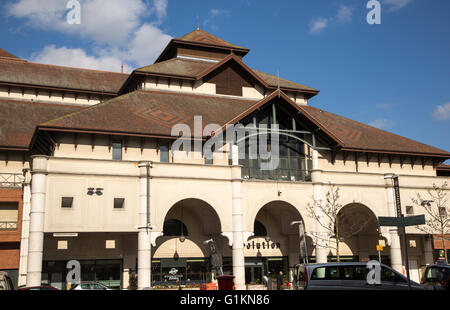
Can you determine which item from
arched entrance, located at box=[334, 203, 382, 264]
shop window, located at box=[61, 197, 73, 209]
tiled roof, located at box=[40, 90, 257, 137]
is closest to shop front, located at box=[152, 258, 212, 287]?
shop window, located at box=[61, 197, 73, 209]

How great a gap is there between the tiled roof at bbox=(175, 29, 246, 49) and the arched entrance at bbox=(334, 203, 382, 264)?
62.6ft

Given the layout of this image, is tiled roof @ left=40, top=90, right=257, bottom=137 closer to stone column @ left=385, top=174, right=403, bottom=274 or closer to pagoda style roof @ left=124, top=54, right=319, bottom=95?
pagoda style roof @ left=124, top=54, right=319, bottom=95

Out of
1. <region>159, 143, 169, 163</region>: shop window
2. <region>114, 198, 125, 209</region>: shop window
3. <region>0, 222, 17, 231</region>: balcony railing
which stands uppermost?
<region>159, 143, 169, 163</region>: shop window

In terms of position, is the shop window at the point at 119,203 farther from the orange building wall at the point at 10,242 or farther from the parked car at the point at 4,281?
the parked car at the point at 4,281

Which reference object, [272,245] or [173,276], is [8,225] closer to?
[173,276]

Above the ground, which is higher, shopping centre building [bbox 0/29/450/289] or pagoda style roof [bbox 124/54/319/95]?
pagoda style roof [bbox 124/54/319/95]

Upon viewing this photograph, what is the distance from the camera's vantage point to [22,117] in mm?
34906

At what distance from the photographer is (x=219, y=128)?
32000 millimetres

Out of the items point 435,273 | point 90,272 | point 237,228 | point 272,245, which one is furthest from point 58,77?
point 435,273

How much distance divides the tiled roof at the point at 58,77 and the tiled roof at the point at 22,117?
194cm

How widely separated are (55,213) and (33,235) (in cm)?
163

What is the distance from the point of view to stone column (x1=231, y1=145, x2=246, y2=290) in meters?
29.9
